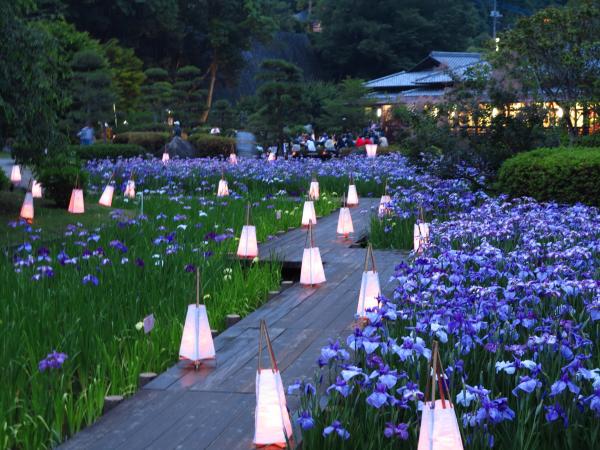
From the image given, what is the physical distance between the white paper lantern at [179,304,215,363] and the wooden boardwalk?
9 cm

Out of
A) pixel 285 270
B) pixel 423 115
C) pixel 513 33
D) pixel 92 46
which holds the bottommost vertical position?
pixel 285 270

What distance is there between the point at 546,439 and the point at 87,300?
11.8 ft

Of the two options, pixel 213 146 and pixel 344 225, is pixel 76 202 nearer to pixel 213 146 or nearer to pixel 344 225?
pixel 344 225

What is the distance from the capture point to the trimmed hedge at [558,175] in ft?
39.8

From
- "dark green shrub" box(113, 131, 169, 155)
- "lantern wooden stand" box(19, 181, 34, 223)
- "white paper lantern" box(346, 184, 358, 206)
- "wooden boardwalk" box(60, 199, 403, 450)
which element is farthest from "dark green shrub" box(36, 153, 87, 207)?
"dark green shrub" box(113, 131, 169, 155)

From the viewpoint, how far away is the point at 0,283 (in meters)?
6.95

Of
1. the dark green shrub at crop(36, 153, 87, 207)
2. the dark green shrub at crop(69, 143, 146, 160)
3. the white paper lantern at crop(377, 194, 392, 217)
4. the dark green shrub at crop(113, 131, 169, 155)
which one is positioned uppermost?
the dark green shrub at crop(113, 131, 169, 155)

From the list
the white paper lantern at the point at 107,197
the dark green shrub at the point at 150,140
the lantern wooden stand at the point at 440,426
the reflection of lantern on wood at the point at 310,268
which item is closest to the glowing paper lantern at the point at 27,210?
the white paper lantern at the point at 107,197

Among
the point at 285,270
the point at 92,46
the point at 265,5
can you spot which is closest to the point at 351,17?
the point at 265,5

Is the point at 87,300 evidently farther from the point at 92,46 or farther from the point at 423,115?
the point at 92,46

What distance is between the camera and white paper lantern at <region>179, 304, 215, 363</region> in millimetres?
5429

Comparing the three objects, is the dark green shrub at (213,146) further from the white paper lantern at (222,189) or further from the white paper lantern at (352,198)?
the white paper lantern at (352,198)

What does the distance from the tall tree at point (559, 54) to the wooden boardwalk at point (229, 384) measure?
967 cm

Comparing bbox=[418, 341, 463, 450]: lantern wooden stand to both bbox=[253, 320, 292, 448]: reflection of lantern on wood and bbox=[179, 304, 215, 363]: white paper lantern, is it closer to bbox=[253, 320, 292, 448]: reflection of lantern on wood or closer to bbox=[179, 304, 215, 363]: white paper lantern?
bbox=[253, 320, 292, 448]: reflection of lantern on wood
